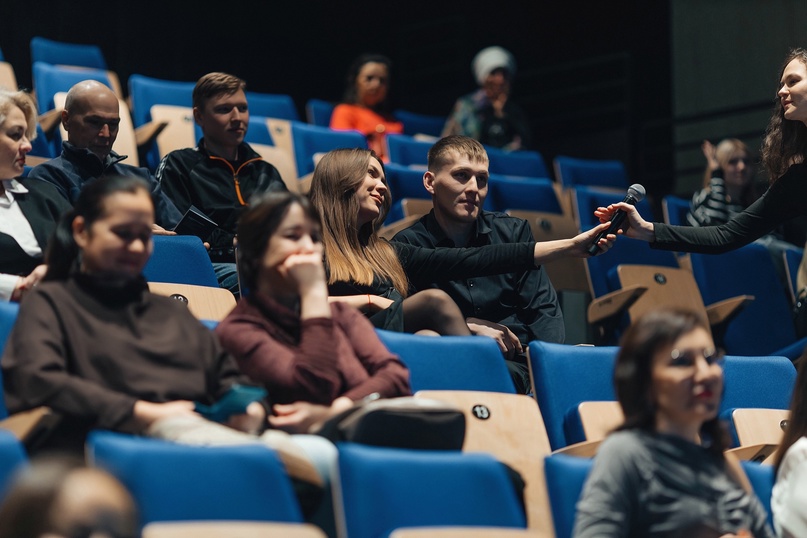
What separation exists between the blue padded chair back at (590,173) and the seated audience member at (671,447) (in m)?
3.56

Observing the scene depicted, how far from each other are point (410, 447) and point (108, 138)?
155 cm

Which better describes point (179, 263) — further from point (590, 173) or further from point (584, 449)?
point (590, 173)

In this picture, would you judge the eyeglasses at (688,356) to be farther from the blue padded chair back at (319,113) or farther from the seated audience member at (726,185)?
the blue padded chair back at (319,113)

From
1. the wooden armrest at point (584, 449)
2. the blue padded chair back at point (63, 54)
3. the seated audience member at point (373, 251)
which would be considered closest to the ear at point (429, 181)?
the seated audience member at point (373, 251)

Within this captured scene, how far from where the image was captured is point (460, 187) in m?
2.97

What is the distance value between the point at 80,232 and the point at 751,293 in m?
2.65

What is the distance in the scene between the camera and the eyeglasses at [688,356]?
175cm

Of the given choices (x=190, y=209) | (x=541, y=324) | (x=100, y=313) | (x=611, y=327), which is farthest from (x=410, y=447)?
(x=611, y=327)

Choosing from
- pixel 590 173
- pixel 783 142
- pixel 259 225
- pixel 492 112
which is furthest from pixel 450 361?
pixel 492 112

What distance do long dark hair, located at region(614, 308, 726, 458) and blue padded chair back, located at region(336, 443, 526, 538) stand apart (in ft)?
0.68

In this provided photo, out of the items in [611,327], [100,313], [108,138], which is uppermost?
[108,138]

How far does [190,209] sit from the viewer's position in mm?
3057

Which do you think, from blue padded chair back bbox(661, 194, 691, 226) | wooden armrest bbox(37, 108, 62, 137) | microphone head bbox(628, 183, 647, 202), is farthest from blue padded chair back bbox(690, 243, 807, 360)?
wooden armrest bbox(37, 108, 62, 137)

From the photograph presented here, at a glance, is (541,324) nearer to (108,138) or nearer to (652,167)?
(108,138)
